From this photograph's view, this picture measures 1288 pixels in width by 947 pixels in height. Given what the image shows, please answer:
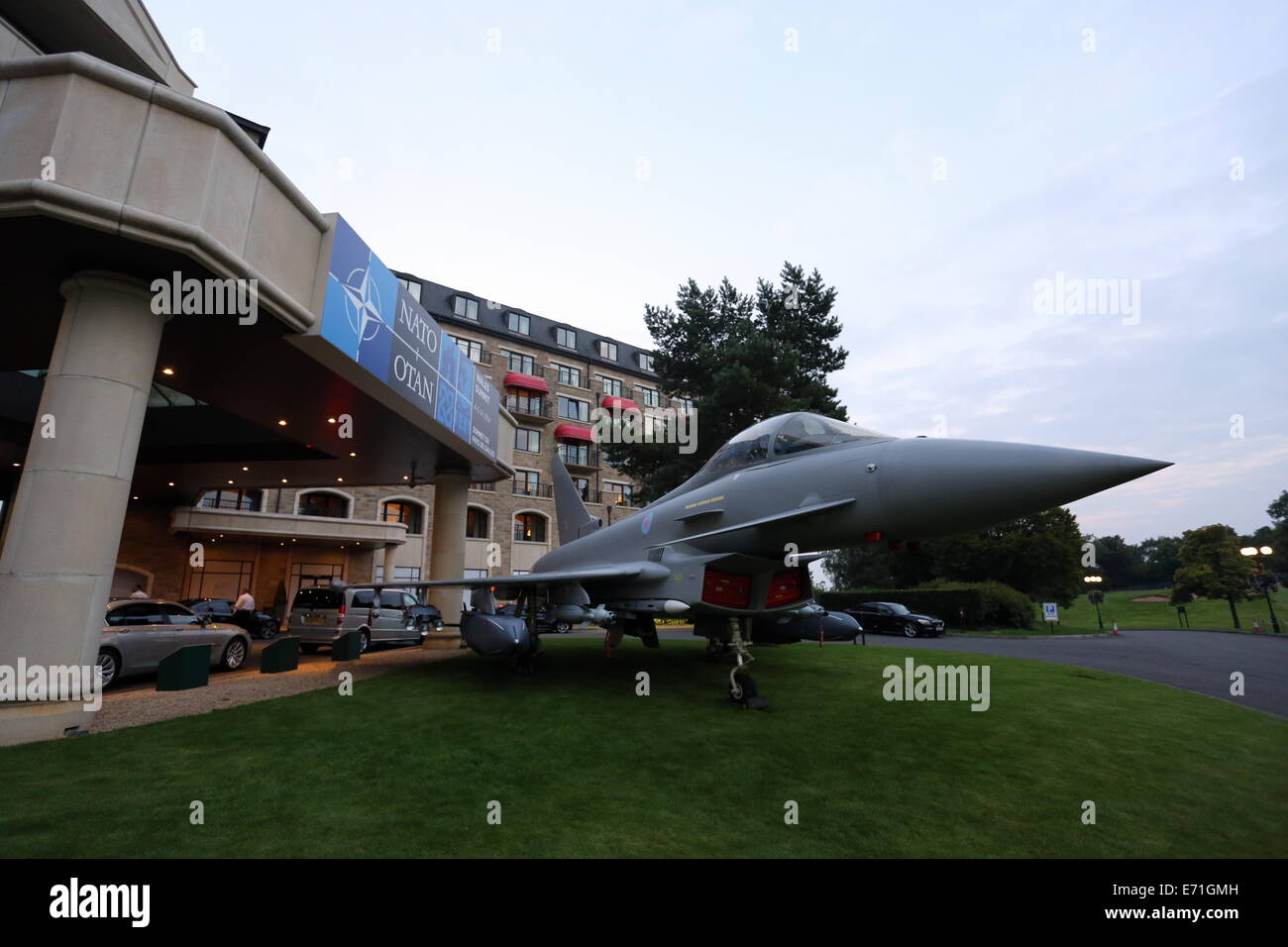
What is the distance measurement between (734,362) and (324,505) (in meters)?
26.8

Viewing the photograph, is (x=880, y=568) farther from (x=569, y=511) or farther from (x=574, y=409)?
(x=569, y=511)

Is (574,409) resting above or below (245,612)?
above

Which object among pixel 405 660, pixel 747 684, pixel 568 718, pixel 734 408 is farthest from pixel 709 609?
pixel 734 408

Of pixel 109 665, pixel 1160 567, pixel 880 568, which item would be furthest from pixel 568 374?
pixel 1160 567

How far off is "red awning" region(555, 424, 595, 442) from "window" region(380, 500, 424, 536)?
11.9 meters

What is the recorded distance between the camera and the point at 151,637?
32.4 feet

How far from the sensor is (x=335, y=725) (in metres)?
6.37

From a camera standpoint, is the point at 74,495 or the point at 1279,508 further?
the point at 1279,508

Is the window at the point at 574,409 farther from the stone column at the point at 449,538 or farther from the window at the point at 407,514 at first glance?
the stone column at the point at 449,538

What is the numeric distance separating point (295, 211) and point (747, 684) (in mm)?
9961

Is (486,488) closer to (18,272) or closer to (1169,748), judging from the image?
(18,272)

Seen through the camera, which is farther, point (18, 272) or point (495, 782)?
point (18, 272)

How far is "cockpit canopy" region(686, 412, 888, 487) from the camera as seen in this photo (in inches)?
276

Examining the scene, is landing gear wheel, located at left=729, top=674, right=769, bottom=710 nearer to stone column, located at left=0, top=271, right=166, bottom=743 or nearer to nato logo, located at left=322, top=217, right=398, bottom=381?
stone column, located at left=0, top=271, right=166, bottom=743
